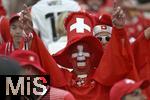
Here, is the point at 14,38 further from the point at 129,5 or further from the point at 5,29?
the point at 129,5

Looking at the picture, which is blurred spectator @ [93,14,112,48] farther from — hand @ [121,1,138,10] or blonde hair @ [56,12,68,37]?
hand @ [121,1,138,10]

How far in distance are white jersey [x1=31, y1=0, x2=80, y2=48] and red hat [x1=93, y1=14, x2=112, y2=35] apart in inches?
59.2

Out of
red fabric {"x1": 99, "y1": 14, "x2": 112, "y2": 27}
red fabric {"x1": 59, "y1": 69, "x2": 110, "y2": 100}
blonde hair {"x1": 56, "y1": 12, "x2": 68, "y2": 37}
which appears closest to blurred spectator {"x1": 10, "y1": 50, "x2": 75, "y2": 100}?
red fabric {"x1": 59, "y1": 69, "x2": 110, "y2": 100}

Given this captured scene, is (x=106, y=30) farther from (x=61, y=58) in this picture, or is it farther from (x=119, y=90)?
(x=119, y=90)

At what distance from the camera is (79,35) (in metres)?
8.34

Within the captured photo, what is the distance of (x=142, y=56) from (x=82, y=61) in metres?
0.70

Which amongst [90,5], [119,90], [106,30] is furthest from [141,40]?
[90,5]

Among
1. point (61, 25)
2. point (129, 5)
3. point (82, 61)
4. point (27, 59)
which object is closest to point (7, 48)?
point (82, 61)

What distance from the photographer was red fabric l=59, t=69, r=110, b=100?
317 inches

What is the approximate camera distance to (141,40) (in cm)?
855

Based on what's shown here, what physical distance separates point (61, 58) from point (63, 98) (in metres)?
1.28

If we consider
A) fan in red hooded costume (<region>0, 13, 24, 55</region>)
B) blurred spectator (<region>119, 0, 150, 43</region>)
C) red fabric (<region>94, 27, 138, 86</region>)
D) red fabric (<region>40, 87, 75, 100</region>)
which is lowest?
red fabric (<region>40, 87, 75, 100</region>)

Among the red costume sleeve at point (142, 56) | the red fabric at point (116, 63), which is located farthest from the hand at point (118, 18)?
the red costume sleeve at point (142, 56)

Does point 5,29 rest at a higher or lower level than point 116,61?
higher
